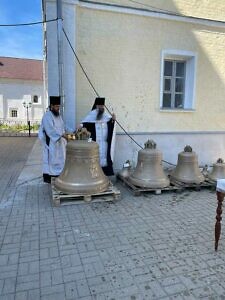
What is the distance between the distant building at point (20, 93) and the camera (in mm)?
37500

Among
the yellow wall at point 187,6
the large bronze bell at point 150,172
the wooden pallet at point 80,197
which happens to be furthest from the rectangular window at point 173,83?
the wooden pallet at point 80,197

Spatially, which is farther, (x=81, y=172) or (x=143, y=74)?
(x=143, y=74)

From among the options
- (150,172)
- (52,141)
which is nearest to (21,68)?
(52,141)

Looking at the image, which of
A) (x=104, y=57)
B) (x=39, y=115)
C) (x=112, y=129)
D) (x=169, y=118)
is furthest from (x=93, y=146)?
(x=39, y=115)

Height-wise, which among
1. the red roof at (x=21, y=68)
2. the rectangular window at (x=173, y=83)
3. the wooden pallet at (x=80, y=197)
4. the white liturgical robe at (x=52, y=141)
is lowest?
the wooden pallet at (x=80, y=197)

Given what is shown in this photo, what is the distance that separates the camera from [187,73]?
318 inches

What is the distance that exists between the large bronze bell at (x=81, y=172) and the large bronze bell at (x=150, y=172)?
36.4 inches

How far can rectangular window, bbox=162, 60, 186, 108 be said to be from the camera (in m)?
8.06

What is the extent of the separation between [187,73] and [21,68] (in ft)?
119

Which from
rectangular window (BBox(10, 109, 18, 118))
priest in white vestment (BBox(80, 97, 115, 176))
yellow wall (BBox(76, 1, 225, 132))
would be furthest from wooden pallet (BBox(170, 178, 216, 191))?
rectangular window (BBox(10, 109, 18, 118))

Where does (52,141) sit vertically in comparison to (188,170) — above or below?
above

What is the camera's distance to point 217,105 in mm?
8312

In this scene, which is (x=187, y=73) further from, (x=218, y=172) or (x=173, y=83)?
(x=218, y=172)

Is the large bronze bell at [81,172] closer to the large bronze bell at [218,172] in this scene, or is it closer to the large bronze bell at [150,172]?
the large bronze bell at [150,172]
